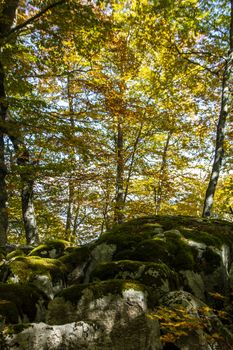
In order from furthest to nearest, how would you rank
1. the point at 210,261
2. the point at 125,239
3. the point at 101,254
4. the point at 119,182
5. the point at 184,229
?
the point at 119,182 → the point at 184,229 → the point at 125,239 → the point at 101,254 → the point at 210,261

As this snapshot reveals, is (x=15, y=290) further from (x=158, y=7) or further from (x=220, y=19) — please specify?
(x=220, y=19)

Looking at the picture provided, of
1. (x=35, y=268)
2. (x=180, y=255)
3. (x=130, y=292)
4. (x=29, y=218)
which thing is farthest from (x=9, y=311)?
(x=29, y=218)

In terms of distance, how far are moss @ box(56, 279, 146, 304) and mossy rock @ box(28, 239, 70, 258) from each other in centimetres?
390

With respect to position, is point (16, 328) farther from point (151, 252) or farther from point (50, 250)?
point (50, 250)

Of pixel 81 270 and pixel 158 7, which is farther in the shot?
pixel 158 7

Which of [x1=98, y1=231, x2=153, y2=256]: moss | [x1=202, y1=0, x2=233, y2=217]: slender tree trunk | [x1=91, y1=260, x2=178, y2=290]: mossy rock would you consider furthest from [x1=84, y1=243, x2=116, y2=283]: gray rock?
[x1=202, y1=0, x2=233, y2=217]: slender tree trunk

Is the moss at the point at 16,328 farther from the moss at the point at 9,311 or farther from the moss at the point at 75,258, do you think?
the moss at the point at 75,258

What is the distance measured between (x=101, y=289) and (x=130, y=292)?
44 cm

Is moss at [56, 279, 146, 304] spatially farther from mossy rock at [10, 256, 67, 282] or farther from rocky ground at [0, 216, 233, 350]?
mossy rock at [10, 256, 67, 282]

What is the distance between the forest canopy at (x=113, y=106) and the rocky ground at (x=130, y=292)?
350 centimetres

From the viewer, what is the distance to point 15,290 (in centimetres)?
498

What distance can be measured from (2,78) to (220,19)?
32.1ft

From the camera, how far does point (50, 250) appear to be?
8.34 meters

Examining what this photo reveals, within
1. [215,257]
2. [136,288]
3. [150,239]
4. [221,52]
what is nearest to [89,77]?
[221,52]
